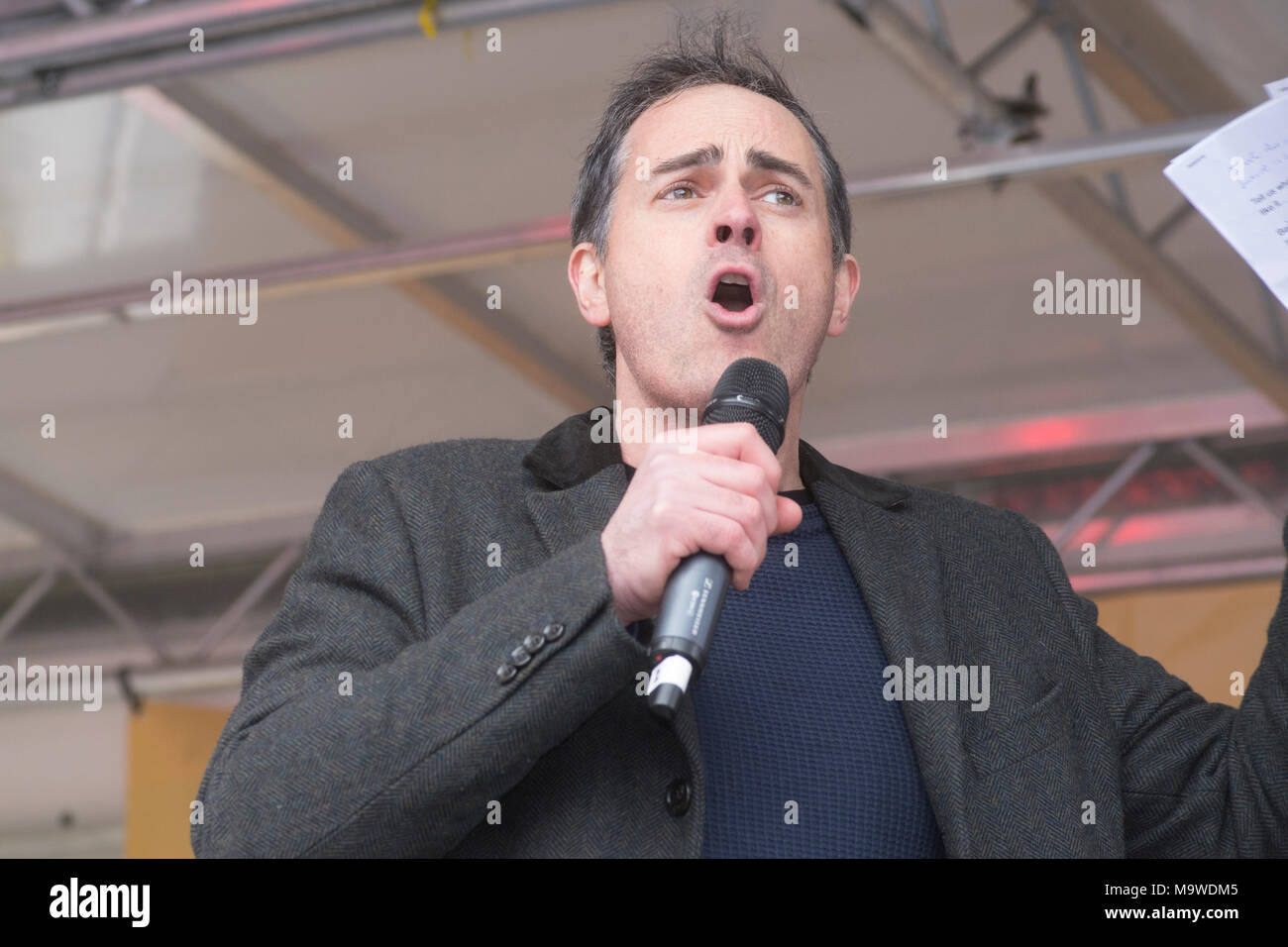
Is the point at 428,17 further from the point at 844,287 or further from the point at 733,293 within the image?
the point at 733,293

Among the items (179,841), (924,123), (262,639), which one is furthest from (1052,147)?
(179,841)

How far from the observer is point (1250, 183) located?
115 cm

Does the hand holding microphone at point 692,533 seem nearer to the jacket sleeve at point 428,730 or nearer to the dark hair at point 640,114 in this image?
the jacket sleeve at point 428,730

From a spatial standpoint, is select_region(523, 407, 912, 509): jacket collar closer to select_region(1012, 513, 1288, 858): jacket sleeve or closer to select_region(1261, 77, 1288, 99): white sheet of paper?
select_region(1012, 513, 1288, 858): jacket sleeve

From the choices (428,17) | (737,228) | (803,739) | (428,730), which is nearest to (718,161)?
(737,228)

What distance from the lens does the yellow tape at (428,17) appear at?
3.64 metres

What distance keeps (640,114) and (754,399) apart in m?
0.56

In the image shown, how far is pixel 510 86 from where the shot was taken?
4.44m

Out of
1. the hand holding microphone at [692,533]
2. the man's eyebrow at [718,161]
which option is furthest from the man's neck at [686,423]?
the hand holding microphone at [692,533]

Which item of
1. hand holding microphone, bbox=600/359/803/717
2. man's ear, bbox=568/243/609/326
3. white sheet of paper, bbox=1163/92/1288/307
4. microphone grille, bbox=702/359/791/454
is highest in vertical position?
man's ear, bbox=568/243/609/326

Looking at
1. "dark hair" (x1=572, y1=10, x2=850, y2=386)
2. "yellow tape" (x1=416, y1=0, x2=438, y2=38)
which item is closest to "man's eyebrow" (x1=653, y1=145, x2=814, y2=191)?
"dark hair" (x1=572, y1=10, x2=850, y2=386)

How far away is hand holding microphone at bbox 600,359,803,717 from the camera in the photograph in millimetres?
996
